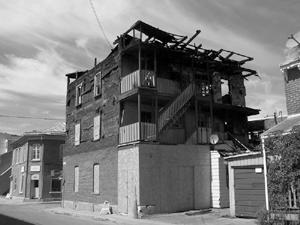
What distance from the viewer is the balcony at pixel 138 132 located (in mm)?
21078

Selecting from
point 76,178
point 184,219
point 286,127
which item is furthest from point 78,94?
point 286,127

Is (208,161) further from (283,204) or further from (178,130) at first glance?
(283,204)

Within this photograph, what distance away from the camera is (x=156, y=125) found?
71.0 ft

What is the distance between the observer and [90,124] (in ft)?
90.9

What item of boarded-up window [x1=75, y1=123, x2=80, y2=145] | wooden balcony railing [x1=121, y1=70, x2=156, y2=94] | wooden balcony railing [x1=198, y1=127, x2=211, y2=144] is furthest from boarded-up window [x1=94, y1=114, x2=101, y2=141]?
wooden balcony railing [x1=198, y1=127, x2=211, y2=144]

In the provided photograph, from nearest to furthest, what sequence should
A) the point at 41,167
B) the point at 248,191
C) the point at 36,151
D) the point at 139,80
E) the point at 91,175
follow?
the point at 248,191, the point at 139,80, the point at 91,175, the point at 41,167, the point at 36,151

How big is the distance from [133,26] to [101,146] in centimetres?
786

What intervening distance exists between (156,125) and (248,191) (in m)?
6.75

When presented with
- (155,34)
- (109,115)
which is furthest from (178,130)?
(155,34)

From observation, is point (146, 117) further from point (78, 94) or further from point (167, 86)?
point (78, 94)

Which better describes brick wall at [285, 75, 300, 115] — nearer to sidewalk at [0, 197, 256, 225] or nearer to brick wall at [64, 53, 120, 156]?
sidewalk at [0, 197, 256, 225]

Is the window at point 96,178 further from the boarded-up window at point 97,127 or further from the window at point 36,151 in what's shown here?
the window at point 36,151

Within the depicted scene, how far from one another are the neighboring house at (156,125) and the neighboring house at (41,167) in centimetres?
1324

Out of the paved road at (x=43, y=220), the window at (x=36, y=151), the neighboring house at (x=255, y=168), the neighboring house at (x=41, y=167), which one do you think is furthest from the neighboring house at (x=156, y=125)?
the window at (x=36, y=151)
